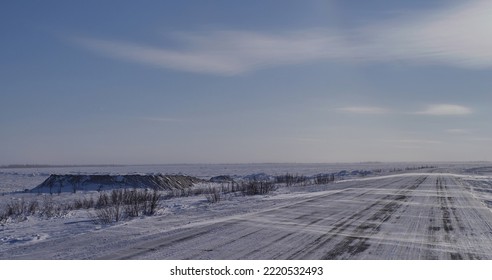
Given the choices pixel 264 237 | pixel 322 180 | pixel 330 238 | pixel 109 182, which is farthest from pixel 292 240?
pixel 109 182

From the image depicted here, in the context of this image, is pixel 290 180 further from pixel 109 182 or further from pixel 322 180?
pixel 109 182

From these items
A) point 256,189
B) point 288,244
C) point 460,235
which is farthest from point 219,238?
point 256,189

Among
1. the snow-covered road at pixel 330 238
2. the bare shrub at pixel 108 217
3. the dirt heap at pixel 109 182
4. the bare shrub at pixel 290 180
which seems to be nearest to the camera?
the snow-covered road at pixel 330 238

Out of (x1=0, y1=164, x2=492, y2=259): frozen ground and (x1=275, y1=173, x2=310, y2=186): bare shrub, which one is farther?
(x1=275, y1=173, x2=310, y2=186): bare shrub

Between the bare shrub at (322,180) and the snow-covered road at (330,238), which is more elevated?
the bare shrub at (322,180)

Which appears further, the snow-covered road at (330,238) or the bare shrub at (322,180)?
the bare shrub at (322,180)

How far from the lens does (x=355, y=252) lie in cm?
968

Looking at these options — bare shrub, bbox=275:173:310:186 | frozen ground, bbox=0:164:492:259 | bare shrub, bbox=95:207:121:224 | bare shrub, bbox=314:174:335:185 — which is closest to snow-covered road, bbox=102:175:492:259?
frozen ground, bbox=0:164:492:259

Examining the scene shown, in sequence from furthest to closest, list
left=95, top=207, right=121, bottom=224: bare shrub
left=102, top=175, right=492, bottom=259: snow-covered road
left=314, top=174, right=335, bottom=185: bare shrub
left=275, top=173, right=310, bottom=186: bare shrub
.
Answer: left=314, top=174, right=335, bottom=185: bare shrub
left=275, top=173, right=310, bottom=186: bare shrub
left=95, top=207, right=121, bottom=224: bare shrub
left=102, top=175, right=492, bottom=259: snow-covered road

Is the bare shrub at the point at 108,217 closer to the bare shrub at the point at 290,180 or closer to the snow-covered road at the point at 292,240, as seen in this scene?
the snow-covered road at the point at 292,240

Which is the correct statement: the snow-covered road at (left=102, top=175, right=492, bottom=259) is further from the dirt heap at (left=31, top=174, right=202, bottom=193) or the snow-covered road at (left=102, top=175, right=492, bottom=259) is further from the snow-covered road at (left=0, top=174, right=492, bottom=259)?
the dirt heap at (left=31, top=174, right=202, bottom=193)

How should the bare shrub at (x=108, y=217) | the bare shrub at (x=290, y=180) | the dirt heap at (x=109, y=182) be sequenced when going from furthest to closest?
the dirt heap at (x=109, y=182) < the bare shrub at (x=290, y=180) < the bare shrub at (x=108, y=217)

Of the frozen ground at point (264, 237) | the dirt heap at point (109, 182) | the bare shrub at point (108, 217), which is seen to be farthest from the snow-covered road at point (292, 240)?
the dirt heap at point (109, 182)

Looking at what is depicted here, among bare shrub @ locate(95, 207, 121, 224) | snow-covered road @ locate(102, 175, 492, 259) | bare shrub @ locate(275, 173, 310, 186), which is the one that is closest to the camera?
snow-covered road @ locate(102, 175, 492, 259)
